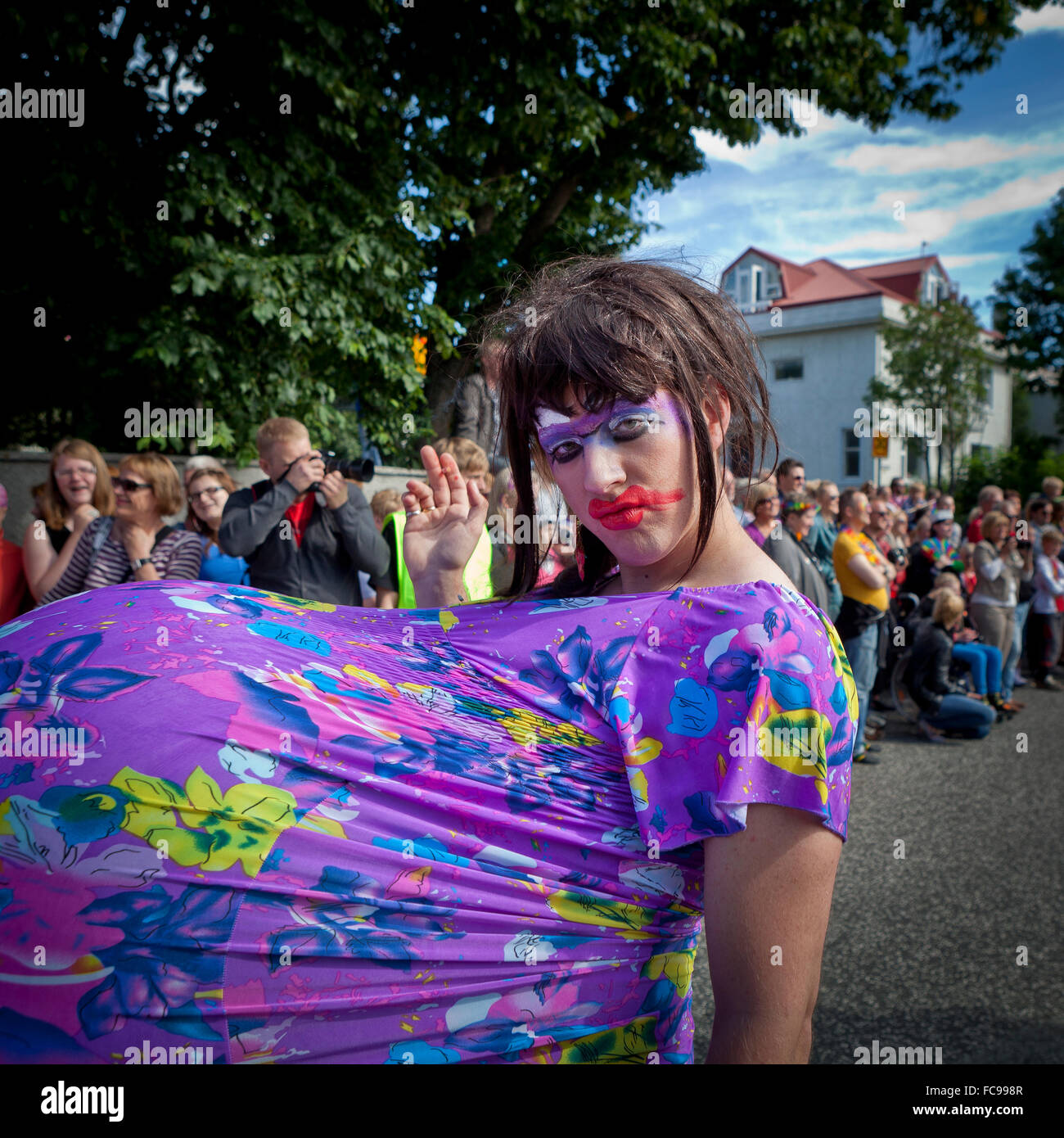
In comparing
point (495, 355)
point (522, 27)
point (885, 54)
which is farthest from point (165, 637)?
point (885, 54)

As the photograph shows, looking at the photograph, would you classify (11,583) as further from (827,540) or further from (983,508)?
(983,508)

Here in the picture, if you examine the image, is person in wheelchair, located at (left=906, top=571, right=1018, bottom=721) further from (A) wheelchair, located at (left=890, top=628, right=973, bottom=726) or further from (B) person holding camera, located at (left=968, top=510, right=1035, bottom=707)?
(B) person holding camera, located at (left=968, top=510, right=1035, bottom=707)

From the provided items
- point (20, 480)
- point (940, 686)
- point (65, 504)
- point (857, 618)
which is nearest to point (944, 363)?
point (940, 686)

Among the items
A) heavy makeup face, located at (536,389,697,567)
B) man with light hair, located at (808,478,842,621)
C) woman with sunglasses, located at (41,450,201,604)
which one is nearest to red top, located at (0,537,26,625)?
woman with sunglasses, located at (41,450,201,604)

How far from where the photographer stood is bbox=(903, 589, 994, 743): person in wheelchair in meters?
7.20

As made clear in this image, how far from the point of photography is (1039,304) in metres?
25.7

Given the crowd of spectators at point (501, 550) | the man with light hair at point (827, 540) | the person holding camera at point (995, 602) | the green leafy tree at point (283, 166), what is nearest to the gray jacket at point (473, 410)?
the crowd of spectators at point (501, 550)

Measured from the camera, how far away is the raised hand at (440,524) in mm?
1993

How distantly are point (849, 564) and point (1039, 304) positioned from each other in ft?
78.9

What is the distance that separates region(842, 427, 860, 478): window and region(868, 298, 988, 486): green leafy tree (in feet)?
16.7

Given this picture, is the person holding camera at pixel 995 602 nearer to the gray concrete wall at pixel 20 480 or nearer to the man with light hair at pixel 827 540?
the man with light hair at pixel 827 540

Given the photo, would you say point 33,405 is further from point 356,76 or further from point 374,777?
point 374,777

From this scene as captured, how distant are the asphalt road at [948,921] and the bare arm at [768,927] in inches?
88.6

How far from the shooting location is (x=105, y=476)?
4.39 m
